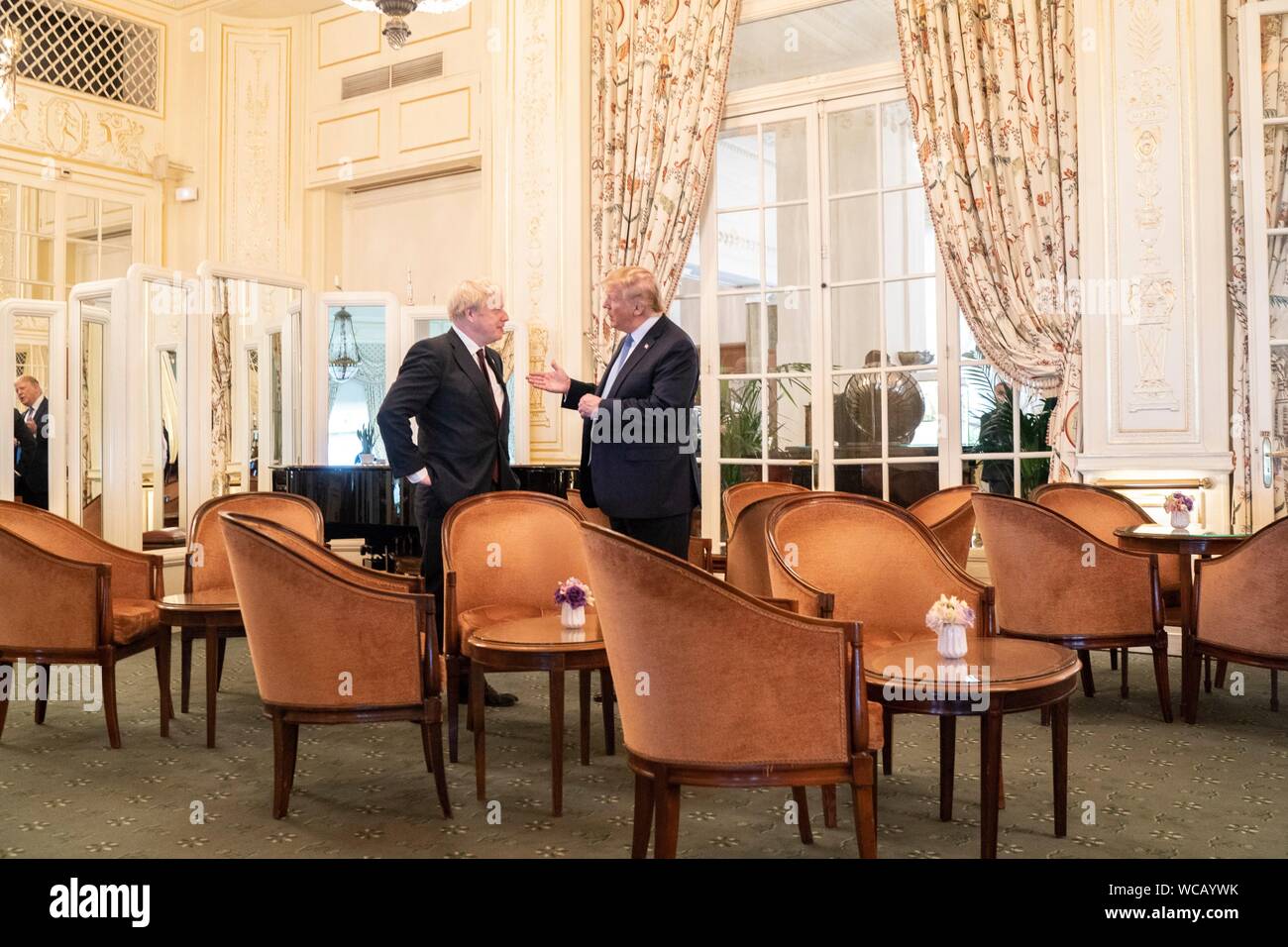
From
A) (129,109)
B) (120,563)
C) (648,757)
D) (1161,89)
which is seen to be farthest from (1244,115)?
(129,109)

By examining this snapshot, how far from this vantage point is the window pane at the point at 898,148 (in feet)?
18.2

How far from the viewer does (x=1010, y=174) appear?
5051mm

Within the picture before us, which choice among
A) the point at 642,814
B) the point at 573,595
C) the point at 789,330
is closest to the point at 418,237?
the point at 789,330

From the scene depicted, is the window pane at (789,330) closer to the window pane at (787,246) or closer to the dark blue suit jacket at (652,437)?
the window pane at (787,246)

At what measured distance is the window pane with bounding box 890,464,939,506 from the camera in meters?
5.49

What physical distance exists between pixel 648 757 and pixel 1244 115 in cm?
393

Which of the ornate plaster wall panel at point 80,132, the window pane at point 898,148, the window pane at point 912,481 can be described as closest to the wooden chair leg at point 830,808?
the window pane at point 912,481

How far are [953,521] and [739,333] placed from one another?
2.41 metres

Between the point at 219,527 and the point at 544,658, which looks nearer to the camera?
the point at 544,658

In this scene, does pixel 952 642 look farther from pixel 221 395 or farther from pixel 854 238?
pixel 221 395

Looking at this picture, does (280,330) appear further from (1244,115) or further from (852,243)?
(1244,115)

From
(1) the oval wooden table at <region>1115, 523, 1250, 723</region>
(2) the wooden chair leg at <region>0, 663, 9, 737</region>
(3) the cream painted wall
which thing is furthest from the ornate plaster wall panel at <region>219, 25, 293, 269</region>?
(1) the oval wooden table at <region>1115, 523, 1250, 723</region>

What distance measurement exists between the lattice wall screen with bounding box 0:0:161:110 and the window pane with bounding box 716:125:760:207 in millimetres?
4487

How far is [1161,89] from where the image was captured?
4.69m
